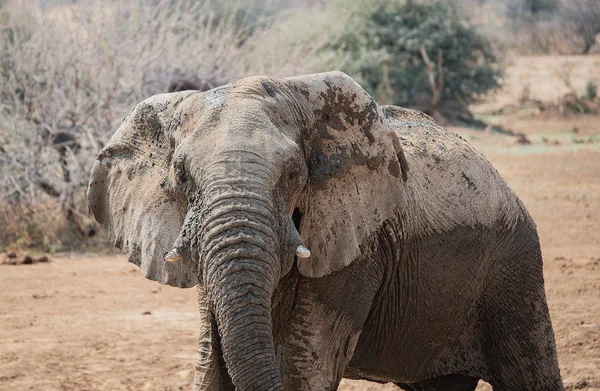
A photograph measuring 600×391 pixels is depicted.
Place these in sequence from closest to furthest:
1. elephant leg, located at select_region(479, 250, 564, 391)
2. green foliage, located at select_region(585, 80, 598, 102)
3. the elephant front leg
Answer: the elephant front leg < elephant leg, located at select_region(479, 250, 564, 391) < green foliage, located at select_region(585, 80, 598, 102)

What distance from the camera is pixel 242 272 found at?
10.2ft

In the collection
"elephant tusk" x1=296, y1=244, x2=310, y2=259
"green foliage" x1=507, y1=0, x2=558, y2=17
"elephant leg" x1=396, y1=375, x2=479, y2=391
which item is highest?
"elephant tusk" x1=296, y1=244, x2=310, y2=259

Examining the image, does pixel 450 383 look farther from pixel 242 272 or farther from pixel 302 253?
pixel 242 272

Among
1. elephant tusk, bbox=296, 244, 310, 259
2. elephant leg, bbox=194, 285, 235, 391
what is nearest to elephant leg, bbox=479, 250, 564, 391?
elephant leg, bbox=194, 285, 235, 391

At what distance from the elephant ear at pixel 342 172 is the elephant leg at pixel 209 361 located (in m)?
0.43

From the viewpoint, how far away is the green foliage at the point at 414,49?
18.9 m

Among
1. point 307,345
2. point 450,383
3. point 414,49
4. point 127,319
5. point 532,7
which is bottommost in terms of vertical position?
point 532,7

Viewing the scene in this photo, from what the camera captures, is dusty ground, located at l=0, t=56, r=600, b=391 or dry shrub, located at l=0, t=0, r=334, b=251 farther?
dry shrub, located at l=0, t=0, r=334, b=251

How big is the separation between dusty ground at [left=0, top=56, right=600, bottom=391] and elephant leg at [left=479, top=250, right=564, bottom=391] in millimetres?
958

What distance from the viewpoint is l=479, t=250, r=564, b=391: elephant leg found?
4.57m

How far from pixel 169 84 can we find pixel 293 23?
935 cm

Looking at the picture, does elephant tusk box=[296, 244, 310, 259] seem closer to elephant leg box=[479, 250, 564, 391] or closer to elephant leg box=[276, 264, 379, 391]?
elephant leg box=[276, 264, 379, 391]

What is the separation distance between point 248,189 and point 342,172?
1.93 feet

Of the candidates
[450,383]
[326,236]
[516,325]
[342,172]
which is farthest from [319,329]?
[450,383]
